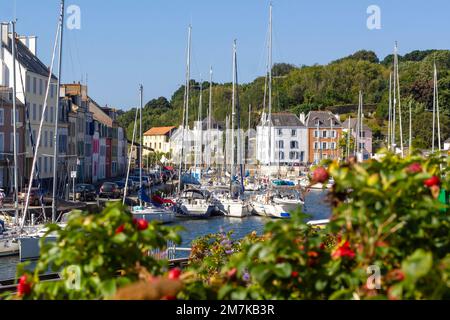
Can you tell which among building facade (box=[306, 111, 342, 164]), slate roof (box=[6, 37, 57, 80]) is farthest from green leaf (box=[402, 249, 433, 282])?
building facade (box=[306, 111, 342, 164])

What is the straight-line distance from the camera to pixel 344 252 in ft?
18.7

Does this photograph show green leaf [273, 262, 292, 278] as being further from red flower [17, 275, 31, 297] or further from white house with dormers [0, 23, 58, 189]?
white house with dormers [0, 23, 58, 189]

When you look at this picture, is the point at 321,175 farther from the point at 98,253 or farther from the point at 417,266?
the point at 98,253

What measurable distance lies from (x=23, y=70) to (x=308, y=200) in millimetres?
31395

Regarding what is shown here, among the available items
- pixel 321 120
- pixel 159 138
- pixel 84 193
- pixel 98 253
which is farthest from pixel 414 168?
pixel 159 138

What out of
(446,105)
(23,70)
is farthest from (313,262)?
(446,105)

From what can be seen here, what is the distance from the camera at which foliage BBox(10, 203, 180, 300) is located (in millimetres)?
5473

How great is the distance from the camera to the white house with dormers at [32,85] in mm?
65438

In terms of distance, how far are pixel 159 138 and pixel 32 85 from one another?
9949cm

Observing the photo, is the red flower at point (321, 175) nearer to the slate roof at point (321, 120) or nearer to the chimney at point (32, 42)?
the chimney at point (32, 42)

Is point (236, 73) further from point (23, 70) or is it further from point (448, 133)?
point (448, 133)

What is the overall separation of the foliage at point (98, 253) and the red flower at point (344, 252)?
43.7 inches

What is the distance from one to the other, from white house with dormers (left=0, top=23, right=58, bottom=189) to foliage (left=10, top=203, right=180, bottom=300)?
5732 cm

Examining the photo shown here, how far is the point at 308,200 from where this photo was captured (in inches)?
3211
